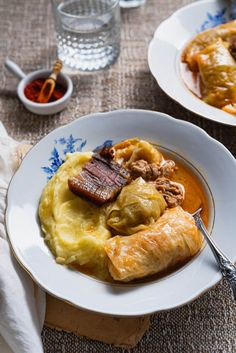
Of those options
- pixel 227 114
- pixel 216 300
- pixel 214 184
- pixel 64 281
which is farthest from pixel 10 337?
pixel 227 114

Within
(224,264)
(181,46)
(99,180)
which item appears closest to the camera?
(224,264)

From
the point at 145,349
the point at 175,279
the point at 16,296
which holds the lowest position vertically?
the point at 145,349

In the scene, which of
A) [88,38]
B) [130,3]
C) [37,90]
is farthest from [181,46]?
[37,90]

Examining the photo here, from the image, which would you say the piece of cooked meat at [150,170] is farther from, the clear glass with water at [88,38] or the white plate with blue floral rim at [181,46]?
the clear glass with water at [88,38]

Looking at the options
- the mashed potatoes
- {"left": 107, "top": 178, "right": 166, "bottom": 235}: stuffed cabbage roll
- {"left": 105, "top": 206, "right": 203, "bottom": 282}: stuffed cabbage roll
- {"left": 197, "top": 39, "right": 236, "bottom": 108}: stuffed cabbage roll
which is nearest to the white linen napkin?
the mashed potatoes

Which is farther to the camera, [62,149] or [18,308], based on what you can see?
[62,149]

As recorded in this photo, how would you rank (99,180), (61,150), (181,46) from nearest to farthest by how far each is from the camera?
(99,180) < (61,150) < (181,46)

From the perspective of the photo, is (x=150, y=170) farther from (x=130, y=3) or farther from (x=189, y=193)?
(x=130, y=3)

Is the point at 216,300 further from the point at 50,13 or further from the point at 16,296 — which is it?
the point at 50,13
